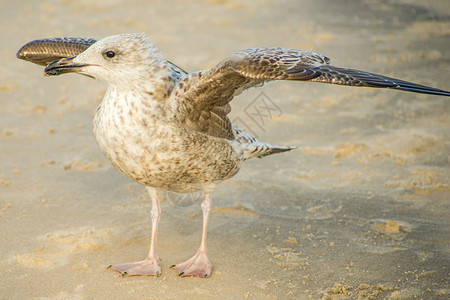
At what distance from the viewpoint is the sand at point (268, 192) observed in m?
4.46

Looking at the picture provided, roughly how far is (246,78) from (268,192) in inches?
80.7

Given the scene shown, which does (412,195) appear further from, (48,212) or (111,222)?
(48,212)

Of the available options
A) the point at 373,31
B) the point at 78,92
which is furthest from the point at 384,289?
the point at 373,31

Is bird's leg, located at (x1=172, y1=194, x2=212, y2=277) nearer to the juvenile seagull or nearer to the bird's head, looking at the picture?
the juvenile seagull

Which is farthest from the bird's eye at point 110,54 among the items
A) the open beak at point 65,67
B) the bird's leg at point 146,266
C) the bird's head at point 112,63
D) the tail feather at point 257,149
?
the tail feather at point 257,149

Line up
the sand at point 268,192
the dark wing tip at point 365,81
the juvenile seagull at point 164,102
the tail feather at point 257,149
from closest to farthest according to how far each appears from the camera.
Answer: the dark wing tip at point 365,81, the juvenile seagull at point 164,102, the sand at point 268,192, the tail feather at point 257,149

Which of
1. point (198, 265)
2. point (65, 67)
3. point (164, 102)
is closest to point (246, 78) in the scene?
point (164, 102)

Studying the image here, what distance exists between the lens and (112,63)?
4.32 meters

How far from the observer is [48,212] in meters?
5.46

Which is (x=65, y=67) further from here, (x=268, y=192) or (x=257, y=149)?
(x=268, y=192)

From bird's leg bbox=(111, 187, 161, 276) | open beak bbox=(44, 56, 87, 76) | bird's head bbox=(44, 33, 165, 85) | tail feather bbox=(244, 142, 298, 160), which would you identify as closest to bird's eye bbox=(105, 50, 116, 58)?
bird's head bbox=(44, 33, 165, 85)

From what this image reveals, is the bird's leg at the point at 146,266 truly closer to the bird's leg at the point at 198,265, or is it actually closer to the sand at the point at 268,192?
the sand at the point at 268,192

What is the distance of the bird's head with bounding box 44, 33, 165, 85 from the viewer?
4305 millimetres

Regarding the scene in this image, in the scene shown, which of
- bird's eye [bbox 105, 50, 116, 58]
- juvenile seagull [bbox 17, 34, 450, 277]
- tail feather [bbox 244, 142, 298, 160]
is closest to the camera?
juvenile seagull [bbox 17, 34, 450, 277]
